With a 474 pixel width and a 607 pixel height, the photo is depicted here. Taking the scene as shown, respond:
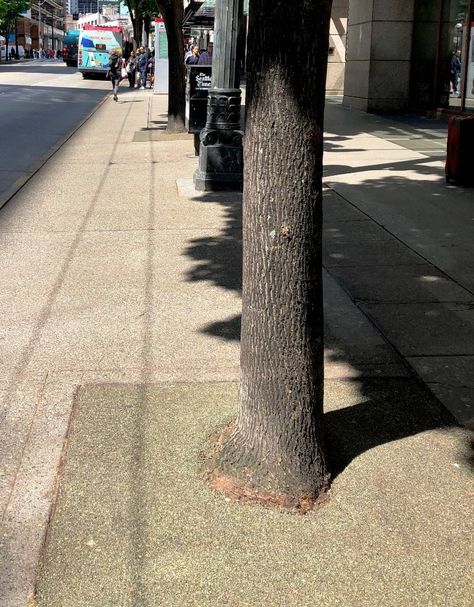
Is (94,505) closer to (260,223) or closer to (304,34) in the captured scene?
(260,223)

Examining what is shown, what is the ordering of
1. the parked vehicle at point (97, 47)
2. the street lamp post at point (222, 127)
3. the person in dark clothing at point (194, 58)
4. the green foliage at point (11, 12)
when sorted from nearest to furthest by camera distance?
the street lamp post at point (222, 127)
the person in dark clothing at point (194, 58)
the parked vehicle at point (97, 47)
the green foliage at point (11, 12)

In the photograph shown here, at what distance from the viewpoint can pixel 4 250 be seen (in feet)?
28.2

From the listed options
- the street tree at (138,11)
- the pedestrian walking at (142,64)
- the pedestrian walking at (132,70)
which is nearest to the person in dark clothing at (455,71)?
the pedestrian walking at (142,64)

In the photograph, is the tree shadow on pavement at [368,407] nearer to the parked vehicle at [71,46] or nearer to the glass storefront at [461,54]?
the glass storefront at [461,54]

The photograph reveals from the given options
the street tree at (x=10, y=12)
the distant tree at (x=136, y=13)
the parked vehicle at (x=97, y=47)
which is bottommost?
the parked vehicle at (x=97, y=47)

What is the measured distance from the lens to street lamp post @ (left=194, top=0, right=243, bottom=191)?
38.6 ft

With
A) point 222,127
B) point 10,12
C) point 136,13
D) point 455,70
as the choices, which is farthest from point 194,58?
point 10,12

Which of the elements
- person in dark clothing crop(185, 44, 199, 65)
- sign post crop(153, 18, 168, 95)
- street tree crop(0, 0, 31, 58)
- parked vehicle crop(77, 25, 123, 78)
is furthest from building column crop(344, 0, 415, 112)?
street tree crop(0, 0, 31, 58)

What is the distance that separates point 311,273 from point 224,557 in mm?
1277

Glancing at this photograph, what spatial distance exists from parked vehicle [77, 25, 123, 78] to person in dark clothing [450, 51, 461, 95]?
3863 cm

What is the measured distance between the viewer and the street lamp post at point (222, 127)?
1177 cm

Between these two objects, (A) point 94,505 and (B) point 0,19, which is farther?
(B) point 0,19

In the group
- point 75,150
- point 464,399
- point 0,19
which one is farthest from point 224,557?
point 0,19

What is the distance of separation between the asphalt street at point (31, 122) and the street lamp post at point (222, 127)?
2842mm
